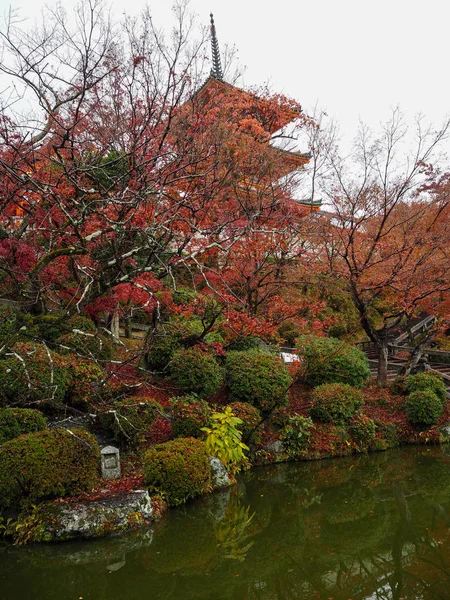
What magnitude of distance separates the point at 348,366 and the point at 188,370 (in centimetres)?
409

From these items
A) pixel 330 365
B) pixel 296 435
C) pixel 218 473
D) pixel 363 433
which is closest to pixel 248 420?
pixel 296 435

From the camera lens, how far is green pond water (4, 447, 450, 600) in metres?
4.47

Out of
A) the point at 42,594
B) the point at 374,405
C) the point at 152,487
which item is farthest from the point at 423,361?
the point at 42,594

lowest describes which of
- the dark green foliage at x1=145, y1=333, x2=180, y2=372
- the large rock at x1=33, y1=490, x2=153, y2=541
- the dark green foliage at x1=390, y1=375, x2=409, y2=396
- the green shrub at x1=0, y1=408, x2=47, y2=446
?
the large rock at x1=33, y1=490, x2=153, y2=541

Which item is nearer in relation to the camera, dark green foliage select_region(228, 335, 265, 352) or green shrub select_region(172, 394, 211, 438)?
green shrub select_region(172, 394, 211, 438)

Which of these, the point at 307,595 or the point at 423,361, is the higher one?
the point at 423,361

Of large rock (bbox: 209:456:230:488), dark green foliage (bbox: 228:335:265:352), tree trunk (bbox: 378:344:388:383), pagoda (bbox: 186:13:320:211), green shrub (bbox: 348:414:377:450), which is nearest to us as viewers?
large rock (bbox: 209:456:230:488)

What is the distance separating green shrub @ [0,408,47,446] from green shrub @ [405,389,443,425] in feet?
25.5

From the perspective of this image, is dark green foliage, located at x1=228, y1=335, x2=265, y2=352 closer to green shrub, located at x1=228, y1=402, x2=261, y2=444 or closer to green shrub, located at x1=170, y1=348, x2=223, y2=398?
green shrub, located at x1=170, y1=348, x2=223, y2=398

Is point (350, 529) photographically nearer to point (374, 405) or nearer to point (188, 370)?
point (188, 370)

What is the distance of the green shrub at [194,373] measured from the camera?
29.4ft

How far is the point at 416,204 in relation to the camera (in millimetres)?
11836

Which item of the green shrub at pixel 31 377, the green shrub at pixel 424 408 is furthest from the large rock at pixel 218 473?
the green shrub at pixel 424 408

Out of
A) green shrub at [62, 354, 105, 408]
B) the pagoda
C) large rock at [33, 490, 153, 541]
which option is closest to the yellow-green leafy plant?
large rock at [33, 490, 153, 541]
